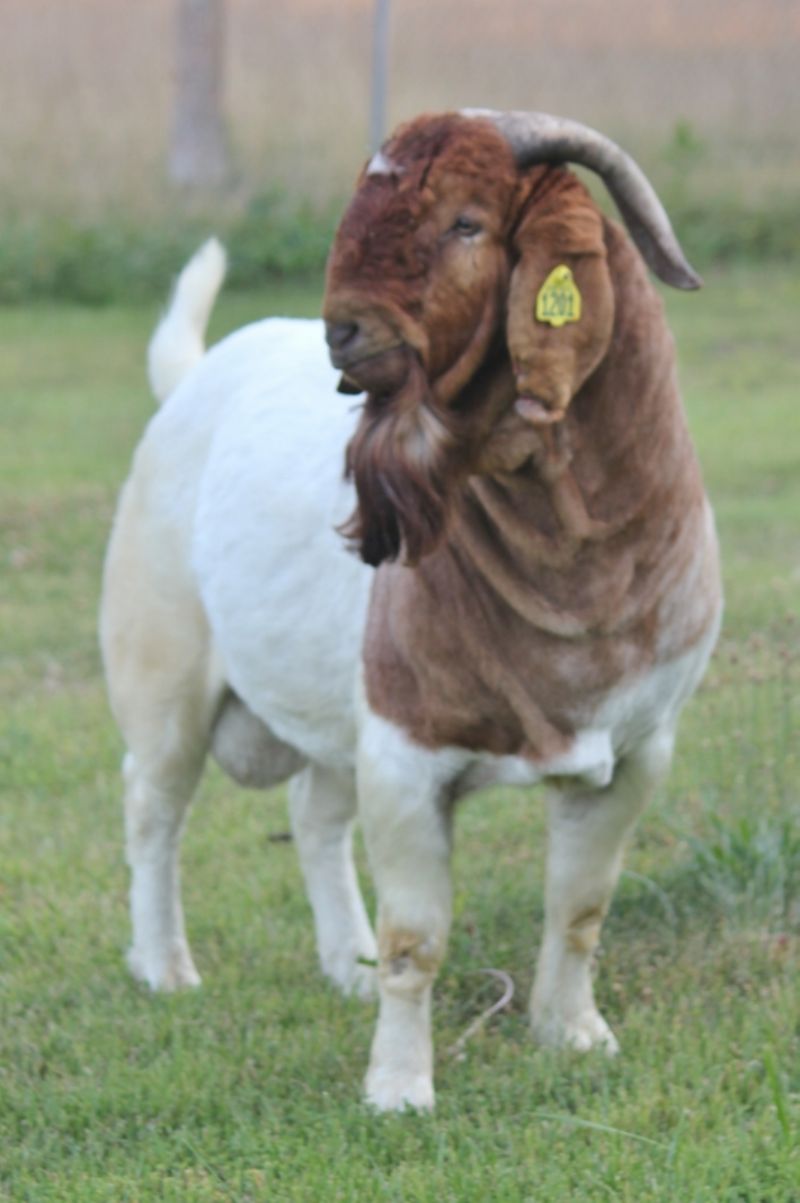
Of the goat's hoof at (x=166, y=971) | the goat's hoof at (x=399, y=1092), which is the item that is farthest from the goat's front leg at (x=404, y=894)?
the goat's hoof at (x=166, y=971)

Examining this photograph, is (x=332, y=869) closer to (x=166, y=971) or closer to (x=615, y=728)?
(x=166, y=971)

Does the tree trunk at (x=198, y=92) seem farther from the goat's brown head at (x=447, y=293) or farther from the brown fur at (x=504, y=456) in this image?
the goat's brown head at (x=447, y=293)

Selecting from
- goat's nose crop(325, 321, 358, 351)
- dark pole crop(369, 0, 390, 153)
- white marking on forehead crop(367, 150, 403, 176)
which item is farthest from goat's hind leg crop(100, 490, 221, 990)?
dark pole crop(369, 0, 390, 153)

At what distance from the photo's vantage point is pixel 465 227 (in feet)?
9.96

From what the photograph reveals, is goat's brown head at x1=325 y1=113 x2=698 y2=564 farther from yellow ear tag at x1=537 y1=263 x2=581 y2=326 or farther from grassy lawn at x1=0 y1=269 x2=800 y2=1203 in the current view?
grassy lawn at x1=0 y1=269 x2=800 y2=1203

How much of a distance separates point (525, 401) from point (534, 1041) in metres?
1.56

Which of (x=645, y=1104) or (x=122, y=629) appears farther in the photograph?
(x=122, y=629)

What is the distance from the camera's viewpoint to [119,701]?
459 centimetres

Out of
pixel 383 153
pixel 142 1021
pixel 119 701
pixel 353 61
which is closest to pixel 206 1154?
pixel 142 1021

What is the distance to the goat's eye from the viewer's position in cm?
303

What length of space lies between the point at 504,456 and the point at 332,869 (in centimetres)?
171

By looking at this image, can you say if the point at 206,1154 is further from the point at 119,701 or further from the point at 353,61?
the point at 353,61

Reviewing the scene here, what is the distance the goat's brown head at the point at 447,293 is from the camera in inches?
118

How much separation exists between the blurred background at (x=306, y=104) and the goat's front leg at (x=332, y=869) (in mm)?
11058
